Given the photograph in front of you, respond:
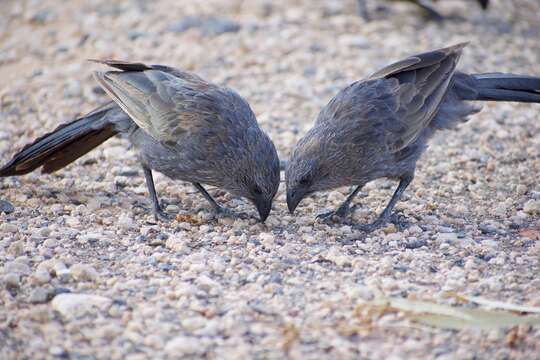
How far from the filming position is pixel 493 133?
26.2 feet

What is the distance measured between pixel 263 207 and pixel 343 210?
75 cm

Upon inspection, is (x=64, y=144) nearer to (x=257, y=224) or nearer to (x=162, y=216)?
(x=162, y=216)

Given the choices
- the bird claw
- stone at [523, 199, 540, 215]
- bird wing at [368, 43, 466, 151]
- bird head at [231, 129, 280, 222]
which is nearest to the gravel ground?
stone at [523, 199, 540, 215]

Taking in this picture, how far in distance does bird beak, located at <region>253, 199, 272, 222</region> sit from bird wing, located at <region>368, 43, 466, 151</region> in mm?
1154

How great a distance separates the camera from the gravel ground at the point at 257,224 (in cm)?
427

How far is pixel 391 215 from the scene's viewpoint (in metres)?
6.34

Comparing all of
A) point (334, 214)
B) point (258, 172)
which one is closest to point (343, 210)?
point (334, 214)

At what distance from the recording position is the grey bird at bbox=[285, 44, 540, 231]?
6.04 metres

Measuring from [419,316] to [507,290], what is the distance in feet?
2.53

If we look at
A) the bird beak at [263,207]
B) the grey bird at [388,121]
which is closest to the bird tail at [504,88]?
the grey bird at [388,121]

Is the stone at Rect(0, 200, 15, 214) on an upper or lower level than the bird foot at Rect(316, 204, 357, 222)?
upper

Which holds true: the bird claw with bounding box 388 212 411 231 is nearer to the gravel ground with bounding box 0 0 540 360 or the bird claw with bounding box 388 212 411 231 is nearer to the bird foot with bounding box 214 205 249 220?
the gravel ground with bounding box 0 0 540 360

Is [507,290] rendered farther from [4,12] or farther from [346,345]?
[4,12]

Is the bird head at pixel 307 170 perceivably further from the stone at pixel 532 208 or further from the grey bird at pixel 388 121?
the stone at pixel 532 208
